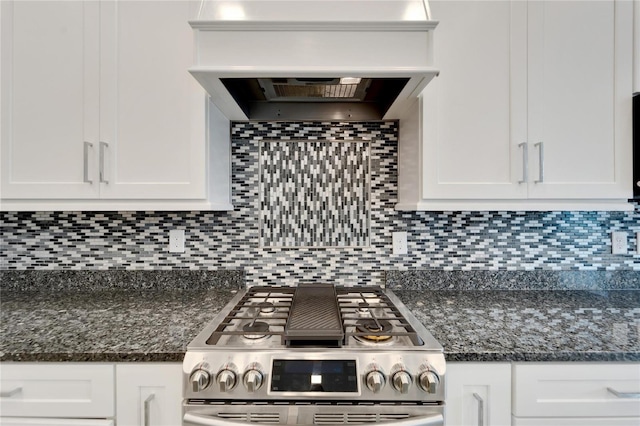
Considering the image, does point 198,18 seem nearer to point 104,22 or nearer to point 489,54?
point 104,22

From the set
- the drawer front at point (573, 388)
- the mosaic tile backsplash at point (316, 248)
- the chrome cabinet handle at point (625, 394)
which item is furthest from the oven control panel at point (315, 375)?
the mosaic tile backsplash at point (316, 248)

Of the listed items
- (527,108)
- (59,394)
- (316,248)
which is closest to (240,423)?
(59,394)

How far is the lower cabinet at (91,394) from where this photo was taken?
40.1 inches

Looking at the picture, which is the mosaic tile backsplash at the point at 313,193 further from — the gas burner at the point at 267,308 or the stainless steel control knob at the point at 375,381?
the stainless steel control knob at the point at 375,381

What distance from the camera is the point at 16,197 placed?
1.37 m

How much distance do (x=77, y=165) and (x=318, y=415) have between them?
4.15 feet

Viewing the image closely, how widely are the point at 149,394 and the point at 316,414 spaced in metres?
0.50

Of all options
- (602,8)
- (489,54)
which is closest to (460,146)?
(489,54)

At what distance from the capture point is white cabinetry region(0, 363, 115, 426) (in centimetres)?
102

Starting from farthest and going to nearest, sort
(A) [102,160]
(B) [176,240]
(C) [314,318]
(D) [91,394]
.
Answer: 1. (B) [176,240]
2. (A) [102,160]
3. (C) [314,318]
4. (D) [91,394]

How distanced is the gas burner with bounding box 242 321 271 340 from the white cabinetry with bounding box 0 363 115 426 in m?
0.39

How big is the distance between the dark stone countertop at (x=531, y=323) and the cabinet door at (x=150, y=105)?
1028mm

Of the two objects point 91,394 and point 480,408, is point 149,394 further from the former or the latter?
point 480,408

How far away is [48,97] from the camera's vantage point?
137 centimetres
